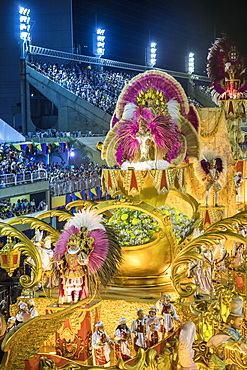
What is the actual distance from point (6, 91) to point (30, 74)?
337 cm

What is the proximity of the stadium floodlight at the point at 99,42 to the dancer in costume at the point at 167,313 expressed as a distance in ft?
105

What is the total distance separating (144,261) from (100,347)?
2.35 m

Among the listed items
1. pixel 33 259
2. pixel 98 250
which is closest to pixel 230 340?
pixel 98 250

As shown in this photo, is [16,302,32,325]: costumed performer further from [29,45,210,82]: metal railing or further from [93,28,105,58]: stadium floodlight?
[93,28,105,58]: stadium floodlight

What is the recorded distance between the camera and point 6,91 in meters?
32.4

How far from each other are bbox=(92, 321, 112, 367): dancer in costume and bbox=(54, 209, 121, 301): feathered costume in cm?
84

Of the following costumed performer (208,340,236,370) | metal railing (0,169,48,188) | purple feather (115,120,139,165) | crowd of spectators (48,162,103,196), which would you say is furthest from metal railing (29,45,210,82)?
costumed performer (208,340,236,370)

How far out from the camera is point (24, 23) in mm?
31469

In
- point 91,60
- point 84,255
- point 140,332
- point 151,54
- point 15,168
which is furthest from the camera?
point 151,54

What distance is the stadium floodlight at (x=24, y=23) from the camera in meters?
31.1

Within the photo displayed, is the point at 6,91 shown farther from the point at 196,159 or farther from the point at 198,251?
the point at 198,251

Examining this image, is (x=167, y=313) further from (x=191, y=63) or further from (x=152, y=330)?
(x=191, y=63)

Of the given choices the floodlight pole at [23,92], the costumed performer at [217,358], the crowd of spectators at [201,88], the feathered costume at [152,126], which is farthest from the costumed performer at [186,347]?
the crowd of spectators at [201,88]

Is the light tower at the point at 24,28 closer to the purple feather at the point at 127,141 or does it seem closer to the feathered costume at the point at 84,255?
the purple feather at the point at 127,141
